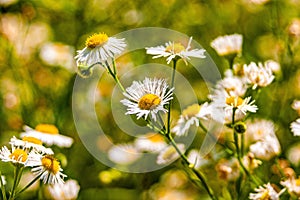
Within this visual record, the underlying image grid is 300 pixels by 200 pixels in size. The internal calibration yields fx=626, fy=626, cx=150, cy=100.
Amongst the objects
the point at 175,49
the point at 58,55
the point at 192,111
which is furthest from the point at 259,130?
the point at 58,55

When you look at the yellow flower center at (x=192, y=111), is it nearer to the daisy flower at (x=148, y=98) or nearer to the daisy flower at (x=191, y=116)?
the daisy flower at (x=191, y=116)

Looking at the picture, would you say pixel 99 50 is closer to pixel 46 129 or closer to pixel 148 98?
pixel 148 98

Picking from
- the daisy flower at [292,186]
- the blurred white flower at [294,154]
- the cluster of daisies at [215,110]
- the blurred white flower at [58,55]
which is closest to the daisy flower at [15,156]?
the cluster of daisies at [215,110]

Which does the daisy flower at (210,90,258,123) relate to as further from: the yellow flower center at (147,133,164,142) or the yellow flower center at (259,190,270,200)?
the yellow flower center at (147,133,164,142)

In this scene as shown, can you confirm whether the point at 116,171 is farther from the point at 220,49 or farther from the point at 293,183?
the point at 293,183

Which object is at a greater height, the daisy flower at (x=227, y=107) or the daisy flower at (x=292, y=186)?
the daisy flower at (x=227, y=107)

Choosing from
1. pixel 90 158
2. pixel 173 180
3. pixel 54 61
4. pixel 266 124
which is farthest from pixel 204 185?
pixel 54 61
